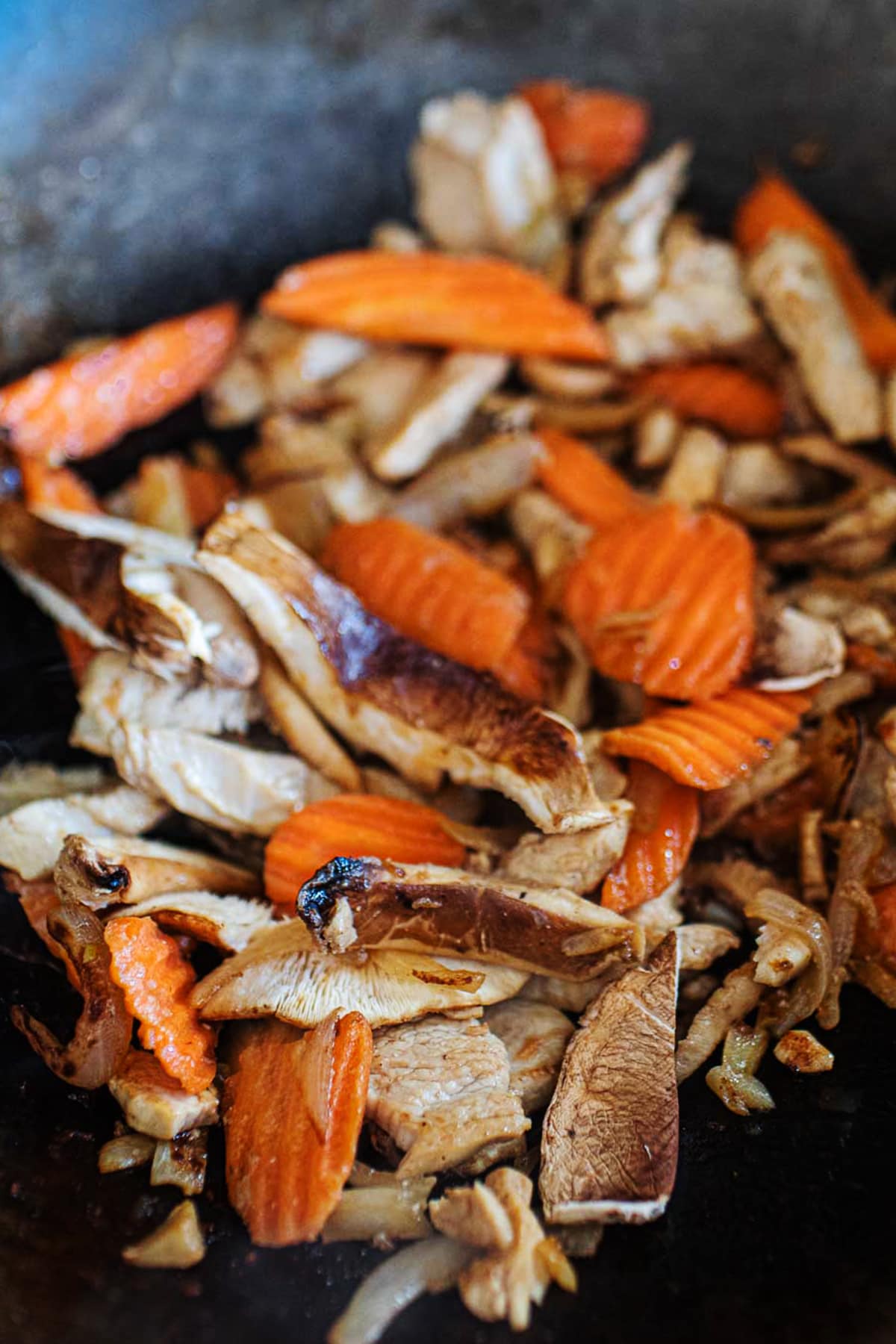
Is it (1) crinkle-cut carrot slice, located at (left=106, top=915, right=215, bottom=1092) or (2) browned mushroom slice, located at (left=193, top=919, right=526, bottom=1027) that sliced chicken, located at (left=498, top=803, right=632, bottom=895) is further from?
(1) crinkle-cut carrot slice, located at (left=106, top=915, right=215, bottom=1092)

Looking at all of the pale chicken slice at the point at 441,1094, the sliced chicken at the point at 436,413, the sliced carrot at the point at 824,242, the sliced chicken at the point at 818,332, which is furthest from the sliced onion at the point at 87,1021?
the sliced carrot at the point at 824,242

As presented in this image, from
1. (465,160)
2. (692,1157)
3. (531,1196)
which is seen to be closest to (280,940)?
(531,1196)

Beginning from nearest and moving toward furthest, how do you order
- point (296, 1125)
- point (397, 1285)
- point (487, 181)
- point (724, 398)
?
point (397, 1285) < point (296, 1125) < point (724, 398) < point (487, 181)

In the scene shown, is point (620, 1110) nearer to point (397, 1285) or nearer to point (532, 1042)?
point (532, 1042)

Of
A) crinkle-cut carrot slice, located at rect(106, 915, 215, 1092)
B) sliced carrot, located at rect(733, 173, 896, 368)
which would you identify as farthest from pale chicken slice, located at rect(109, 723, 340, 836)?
sliced carrot, located at rect(733, 173, 896, 368)

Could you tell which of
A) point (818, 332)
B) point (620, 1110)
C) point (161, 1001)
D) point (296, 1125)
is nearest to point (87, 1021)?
point (161, 1001)

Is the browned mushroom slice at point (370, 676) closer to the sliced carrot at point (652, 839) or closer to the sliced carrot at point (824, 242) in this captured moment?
the sliced carrot at point (652, 839)
